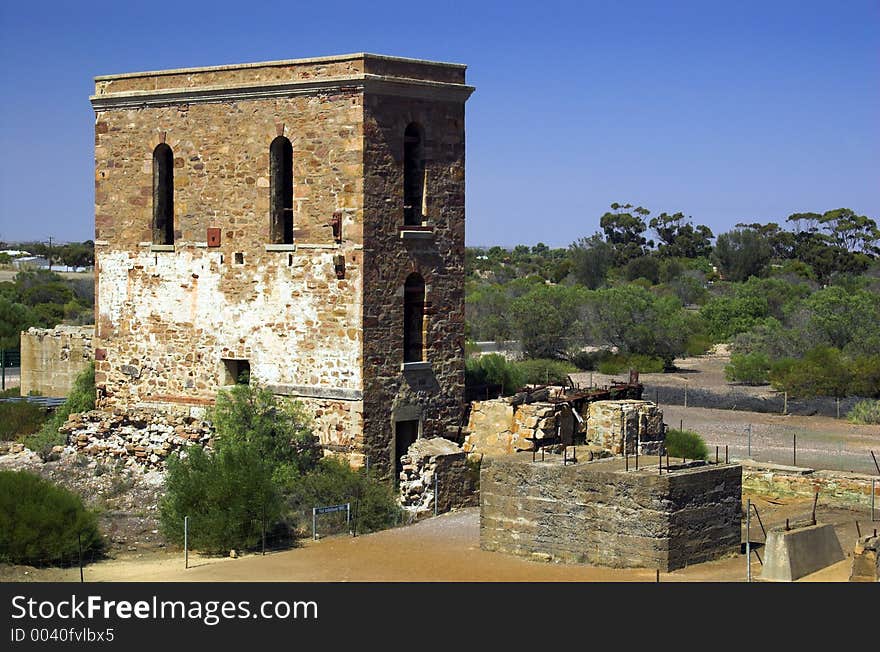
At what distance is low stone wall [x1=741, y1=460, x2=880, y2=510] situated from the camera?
24.3 metres

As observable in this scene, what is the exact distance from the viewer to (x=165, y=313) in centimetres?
2592

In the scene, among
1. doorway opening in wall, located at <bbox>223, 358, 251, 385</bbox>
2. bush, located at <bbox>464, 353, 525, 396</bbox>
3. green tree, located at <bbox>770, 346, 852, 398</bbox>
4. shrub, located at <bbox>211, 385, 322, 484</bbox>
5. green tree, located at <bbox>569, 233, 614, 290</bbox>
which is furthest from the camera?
green tree, located at <bbox>569, 233, 614, 290</bbox>

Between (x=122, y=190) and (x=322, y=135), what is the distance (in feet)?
14.7

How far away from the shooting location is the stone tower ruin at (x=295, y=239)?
77.6ft

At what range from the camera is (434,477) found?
23.5 metres

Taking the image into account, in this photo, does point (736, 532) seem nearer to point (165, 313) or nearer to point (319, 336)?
point (319, 336)

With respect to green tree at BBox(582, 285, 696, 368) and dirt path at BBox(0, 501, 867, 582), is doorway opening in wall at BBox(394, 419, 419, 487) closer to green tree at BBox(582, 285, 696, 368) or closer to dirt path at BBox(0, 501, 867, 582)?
dirt path at BBox(0, 501, 867, 582)

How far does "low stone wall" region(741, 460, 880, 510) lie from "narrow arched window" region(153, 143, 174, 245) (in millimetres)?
10600

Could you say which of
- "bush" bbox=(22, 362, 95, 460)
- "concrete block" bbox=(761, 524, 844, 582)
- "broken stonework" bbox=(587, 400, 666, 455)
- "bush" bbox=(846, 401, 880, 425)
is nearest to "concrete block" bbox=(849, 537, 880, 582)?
"concrete block" bbox=(761, 524, 844, 582)

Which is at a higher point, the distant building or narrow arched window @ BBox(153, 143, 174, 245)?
the distant building

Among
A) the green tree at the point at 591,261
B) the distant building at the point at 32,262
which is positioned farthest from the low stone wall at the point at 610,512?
the distant building at the point at 32,262

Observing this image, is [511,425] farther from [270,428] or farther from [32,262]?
[32,262]

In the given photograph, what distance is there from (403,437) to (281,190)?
445 centimetres

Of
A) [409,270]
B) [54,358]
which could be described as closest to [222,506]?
[409,270]
